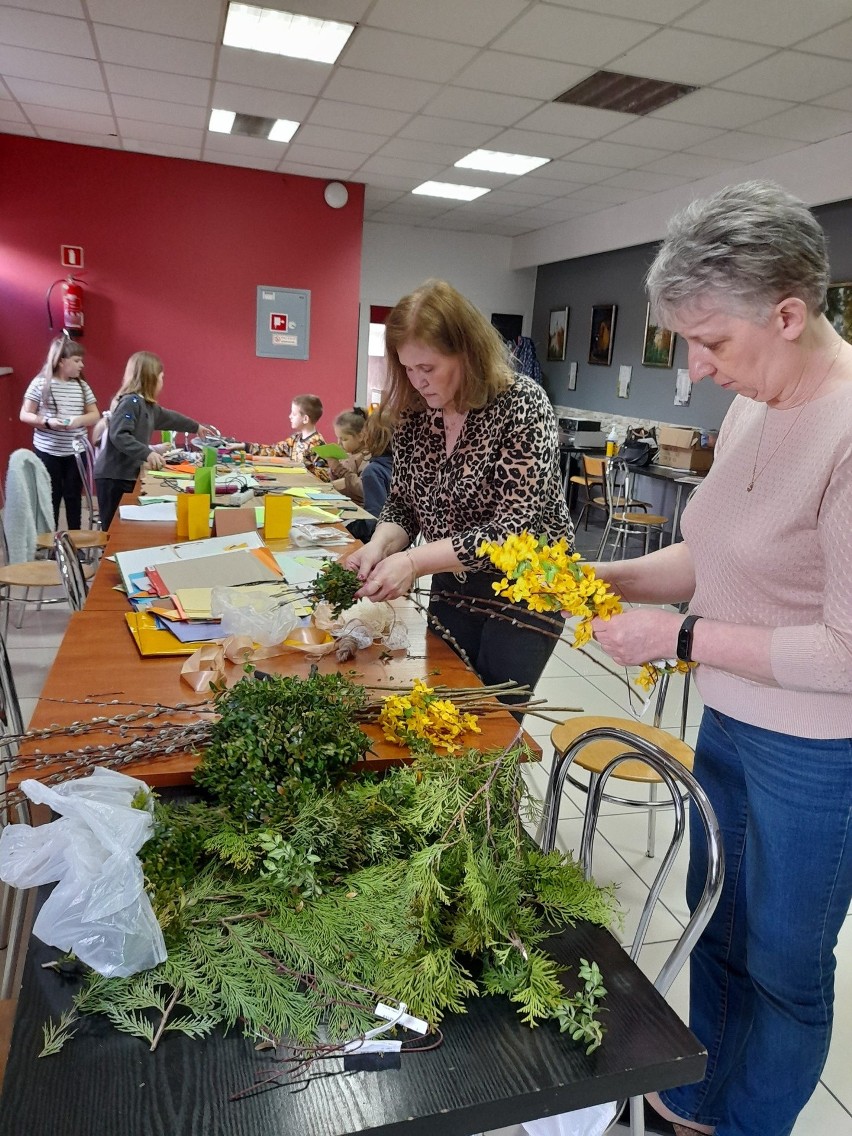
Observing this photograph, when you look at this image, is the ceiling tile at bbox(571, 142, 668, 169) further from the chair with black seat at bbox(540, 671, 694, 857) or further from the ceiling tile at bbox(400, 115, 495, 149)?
the chair with black seat at bbox(540, 671, 694, 857)

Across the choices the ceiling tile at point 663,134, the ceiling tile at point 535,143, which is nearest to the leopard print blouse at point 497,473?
the ceiling tile at point 663,134

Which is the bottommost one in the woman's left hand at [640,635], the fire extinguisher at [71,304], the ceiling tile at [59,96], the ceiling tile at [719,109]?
the woman's left hand at [640,635]

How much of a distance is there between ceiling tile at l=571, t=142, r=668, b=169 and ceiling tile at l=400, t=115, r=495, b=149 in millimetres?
835

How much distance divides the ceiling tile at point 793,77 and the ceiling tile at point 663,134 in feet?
2.54

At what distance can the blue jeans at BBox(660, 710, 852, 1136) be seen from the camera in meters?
1.30

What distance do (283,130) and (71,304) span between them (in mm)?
2609

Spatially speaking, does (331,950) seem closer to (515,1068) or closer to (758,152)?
(515,1068)

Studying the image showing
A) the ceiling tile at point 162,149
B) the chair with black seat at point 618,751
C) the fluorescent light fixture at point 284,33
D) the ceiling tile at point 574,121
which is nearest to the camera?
the chair with black seat at point 618,751

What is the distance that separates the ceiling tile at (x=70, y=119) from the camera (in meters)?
6.38

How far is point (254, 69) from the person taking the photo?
5219 millimetres

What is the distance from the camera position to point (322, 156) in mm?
7203

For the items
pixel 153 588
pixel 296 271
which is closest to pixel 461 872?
pixel 153 588

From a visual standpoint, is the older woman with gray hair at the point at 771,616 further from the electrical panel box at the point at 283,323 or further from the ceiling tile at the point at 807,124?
the electrical panel box at the point at 283,323

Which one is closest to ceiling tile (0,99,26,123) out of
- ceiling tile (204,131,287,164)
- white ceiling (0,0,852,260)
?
white ceiling (0,0,852,260)
